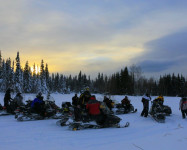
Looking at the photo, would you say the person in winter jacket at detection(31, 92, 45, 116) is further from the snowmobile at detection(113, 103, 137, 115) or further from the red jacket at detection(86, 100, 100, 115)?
the snowmobile at detection(113, 103, 137, 115)

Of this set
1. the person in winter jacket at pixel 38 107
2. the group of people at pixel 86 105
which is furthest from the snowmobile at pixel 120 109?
the person in winter jacket at pixel 38 107

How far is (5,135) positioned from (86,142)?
2.91 m

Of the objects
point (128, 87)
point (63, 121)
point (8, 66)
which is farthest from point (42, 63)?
point (63, 121)

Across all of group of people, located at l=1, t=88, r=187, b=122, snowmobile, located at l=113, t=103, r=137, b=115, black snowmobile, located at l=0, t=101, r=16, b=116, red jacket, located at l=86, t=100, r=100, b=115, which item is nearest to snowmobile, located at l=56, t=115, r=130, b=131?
group of people, located at l=1, t=88, r=187, b=122

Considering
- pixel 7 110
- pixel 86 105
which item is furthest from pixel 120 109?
pixel 7 110

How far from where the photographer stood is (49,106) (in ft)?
42.0

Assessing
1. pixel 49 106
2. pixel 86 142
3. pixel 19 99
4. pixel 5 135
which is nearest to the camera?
pixel 86 142

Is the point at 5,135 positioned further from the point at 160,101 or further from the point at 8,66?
the point at 8,66

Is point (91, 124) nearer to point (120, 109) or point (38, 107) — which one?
point (38, 107)

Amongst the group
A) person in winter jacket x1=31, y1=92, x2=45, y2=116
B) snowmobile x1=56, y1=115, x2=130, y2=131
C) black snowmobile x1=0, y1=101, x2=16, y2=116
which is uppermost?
person in winter jacket x1=31, y1=92, x2=45, y2=116

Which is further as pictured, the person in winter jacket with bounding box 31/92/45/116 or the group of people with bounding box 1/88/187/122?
the person in winter jacket with bounding box 31/92/45/116

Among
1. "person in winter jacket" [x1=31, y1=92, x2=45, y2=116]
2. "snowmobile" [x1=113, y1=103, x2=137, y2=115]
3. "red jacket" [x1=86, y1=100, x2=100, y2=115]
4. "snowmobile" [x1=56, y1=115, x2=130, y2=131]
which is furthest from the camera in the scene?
"snowmobile" [x1=113, y1=103, x2=137, y2=115]

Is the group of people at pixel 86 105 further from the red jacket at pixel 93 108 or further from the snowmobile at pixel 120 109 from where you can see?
the snowmobile at pixel 120 109

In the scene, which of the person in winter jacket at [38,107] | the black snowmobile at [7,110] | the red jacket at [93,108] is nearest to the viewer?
the red jacket at [93,108]
